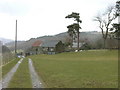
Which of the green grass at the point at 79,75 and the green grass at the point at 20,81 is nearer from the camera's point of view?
the green grass at the point at 20,81

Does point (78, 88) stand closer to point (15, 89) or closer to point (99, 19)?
point (15, 89)

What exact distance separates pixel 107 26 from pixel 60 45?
88.7 feet

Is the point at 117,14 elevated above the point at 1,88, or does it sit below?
above

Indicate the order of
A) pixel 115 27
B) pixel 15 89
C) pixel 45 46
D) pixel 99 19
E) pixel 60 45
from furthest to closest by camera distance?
1. pixel 45 46
2. pixel 60 45
3. pixel 99 19
4. pixel 115 27
5. pixel 15 89

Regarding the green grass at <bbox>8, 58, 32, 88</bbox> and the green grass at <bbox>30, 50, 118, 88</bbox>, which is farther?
the green grass at <bbox>30, 50, 118, 88</bbox>

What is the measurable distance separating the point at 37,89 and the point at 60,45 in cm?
10110

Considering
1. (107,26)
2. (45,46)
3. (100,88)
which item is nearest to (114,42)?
(107,26)

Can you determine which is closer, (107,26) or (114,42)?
(107,26)

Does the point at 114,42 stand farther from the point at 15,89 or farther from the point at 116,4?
the point at 15,89

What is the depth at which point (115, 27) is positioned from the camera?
89125 mm

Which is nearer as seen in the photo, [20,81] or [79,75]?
[20,81]

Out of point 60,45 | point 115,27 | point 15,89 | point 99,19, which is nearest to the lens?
point 15,89

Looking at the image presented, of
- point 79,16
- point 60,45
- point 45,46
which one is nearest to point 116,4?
point 79,16

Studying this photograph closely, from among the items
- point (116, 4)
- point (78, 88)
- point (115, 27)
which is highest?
point (116, 4)
